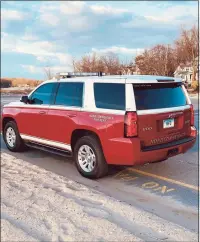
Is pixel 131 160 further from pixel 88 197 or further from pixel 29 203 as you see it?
pixel 29 203

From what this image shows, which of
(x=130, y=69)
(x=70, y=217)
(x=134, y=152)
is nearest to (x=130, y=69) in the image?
(x=130, y=69)

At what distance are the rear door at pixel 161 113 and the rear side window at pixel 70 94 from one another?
1.22 m

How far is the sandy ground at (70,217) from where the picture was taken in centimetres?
Result: 352

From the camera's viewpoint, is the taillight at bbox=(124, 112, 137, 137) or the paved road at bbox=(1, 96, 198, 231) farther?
the taillight at bbox=(124, 112, 137, 137)

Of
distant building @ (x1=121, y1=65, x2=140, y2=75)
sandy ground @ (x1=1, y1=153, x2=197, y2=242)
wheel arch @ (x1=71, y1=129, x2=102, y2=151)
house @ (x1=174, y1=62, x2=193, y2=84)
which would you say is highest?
house @ (x1=174, y1=62, x2=193, y2=84)

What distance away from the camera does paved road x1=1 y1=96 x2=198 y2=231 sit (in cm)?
436

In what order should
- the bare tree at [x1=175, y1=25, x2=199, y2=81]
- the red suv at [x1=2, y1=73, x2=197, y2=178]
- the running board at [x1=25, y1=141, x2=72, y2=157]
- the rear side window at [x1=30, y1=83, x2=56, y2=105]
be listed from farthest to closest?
the bare tree at [x1=175, y1=25, x2=199, y2=81], the rear side window at [x1=30, y1=83, x2=56, y2=105], the running board at [x1=25, y1=141, x2=72, y2=157], the red suv at [x1=2, y1=73, x2=197, y2=178]

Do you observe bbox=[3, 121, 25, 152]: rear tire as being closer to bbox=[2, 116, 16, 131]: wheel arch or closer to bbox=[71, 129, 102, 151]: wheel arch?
bbox=[2, 116, 16, 131]: wheel arch

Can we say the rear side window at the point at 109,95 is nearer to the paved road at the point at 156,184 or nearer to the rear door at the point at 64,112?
the rear door at the point at 64,112

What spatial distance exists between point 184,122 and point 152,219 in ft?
7.55

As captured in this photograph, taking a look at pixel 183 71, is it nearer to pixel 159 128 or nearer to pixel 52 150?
pixel 52 150

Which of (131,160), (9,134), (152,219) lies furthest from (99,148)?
(9,134)

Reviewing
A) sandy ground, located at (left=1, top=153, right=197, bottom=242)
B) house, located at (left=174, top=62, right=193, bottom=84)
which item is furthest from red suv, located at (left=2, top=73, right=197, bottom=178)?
house, located at (left=174, top=62, right=193, bottom=84)

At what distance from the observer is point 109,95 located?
5340mm
